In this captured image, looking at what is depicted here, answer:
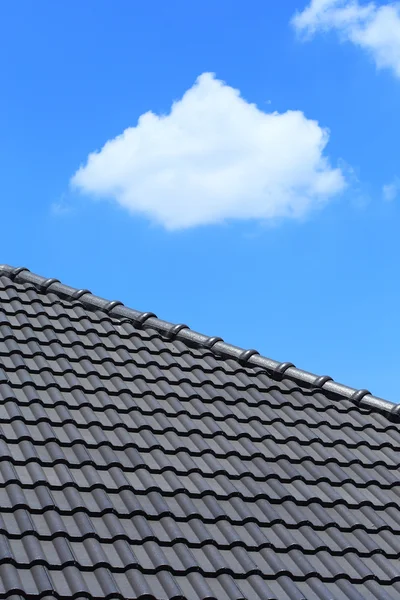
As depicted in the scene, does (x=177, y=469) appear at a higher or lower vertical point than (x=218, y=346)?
lower

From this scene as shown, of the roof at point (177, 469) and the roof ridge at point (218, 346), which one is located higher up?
the roof ridge at point (218, 346)

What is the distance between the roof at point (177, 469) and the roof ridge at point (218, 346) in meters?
0.02

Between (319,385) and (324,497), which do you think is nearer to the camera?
(324,497)

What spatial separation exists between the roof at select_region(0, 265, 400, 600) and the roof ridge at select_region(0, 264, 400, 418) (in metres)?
0.02

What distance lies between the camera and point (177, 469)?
22.7 feet

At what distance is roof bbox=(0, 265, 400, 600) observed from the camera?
18.8ft

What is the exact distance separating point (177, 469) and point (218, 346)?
9.34 feet

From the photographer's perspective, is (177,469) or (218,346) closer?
(177,469)

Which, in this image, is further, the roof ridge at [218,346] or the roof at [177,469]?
the roof ridge at [218,346]

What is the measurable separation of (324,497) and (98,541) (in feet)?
7.04

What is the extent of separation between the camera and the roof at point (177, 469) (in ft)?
18.8

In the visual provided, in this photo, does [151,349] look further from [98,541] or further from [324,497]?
[98,541]

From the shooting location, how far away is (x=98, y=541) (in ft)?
19.1

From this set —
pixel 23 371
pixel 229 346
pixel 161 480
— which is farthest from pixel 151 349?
pixel 161 480
